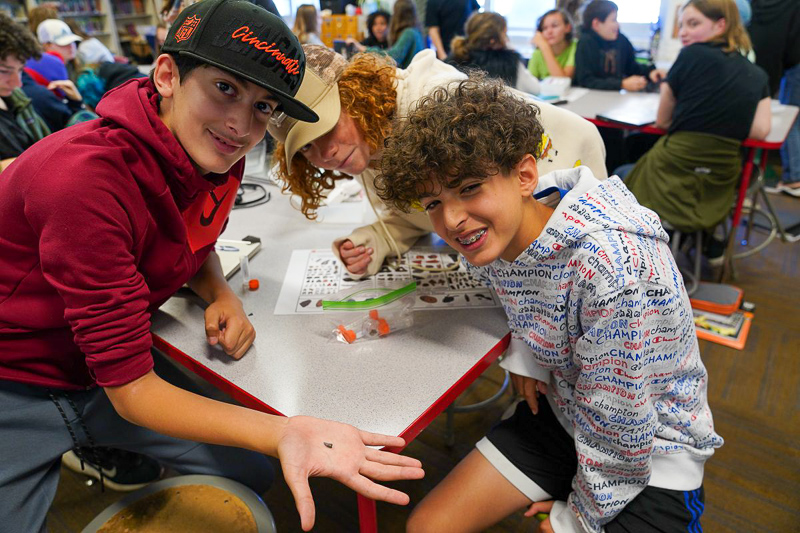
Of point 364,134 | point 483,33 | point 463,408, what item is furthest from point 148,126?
point 483,33

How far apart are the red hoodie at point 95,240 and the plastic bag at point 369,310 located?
338 mm

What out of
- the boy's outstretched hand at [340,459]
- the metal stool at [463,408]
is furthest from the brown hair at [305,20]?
the boy's outstretched hand at [340,459]

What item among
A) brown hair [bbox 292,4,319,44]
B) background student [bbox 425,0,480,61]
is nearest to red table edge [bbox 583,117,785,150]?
background student [bbox 425,0,480,61]

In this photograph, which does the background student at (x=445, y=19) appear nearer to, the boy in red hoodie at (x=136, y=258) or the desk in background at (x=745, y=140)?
the desk in background at (x=745, y=140)

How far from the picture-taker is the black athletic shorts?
985mm

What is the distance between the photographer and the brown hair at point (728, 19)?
2.18 meters

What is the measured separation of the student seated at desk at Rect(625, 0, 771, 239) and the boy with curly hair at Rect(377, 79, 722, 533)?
4.90ft

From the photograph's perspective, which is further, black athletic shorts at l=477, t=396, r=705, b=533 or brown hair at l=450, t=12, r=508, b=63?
brown hair at l=450, t=12, r=508, b=63

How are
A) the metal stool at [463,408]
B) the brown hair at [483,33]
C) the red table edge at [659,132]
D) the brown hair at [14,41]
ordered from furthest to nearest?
1. the brown hair at [483,33]
2. the red table edge at [659,132]
3. the brown hair at [14,41]
4. the metal stool at [463,408]

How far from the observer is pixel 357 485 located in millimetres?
755

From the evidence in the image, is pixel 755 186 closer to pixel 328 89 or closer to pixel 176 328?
pixel 328 89

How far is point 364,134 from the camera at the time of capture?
1.26 metres

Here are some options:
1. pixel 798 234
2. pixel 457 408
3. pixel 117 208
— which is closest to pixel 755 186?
pixel 798 234

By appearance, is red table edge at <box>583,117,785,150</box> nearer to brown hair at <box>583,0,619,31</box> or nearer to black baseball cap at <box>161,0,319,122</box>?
brown hair at <box>583,0,619,31</box>
